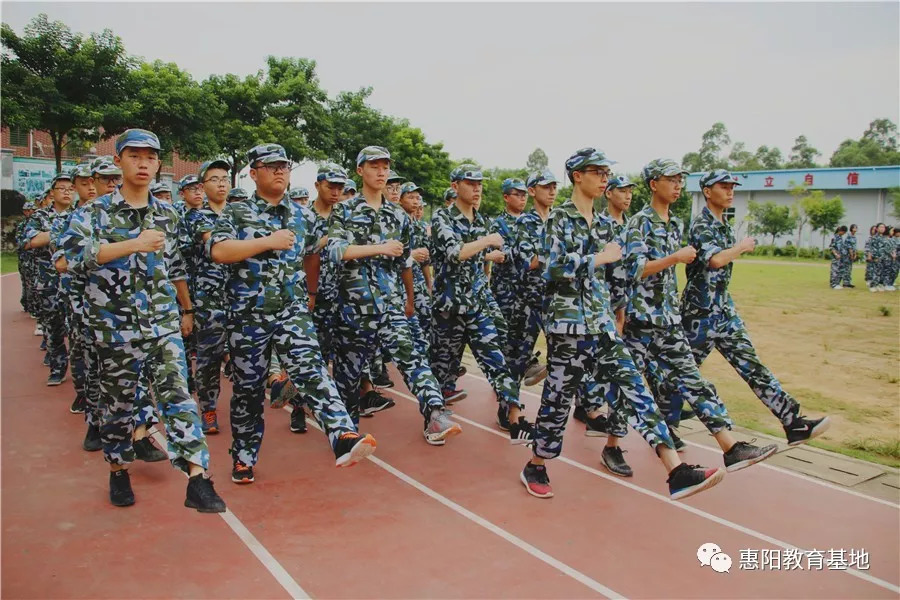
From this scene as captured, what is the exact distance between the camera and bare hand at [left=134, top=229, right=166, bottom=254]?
142 inches

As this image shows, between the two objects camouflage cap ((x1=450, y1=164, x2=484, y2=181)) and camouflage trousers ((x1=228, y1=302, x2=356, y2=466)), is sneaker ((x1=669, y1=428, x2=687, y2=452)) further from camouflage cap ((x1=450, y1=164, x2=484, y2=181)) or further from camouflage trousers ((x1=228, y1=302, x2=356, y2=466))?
camouflage trousers ((x1=228, y1=302, x2=356, y2=466))

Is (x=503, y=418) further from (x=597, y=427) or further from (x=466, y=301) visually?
(x=466, y=301)

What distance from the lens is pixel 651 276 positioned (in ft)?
15.5

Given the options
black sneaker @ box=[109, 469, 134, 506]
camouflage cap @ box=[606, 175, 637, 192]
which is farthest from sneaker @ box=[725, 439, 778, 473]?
black sneaker @ box=[109, 469, 134, 506]

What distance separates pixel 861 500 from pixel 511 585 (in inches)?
107

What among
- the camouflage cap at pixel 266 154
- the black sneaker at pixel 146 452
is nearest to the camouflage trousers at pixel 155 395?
the black sneaker at pixel 146 452

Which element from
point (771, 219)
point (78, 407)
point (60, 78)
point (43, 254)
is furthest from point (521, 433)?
point (771, 219)

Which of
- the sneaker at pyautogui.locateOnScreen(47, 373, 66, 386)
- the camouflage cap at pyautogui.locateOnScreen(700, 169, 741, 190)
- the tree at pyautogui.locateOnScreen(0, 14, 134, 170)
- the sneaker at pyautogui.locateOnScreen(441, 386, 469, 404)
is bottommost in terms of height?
the sneaker at pyautogui.locateOnScreen(441, 386, 469, 404)

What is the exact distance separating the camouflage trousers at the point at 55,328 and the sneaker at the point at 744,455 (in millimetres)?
6261

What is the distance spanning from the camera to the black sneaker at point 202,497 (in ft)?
11.4

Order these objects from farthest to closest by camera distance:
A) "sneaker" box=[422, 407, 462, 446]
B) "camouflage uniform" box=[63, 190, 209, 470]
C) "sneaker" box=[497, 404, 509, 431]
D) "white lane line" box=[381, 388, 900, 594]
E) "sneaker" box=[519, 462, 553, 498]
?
"sneaker" box=[497, 404, 509, 431] → "sneaker" box=[422, 407, 462, 446] → "sneaker" box=[519, 462, 553, 498] → "camouflage uniform" box=[63, 190, 209, 470] → "white lane line" box=[381, 388, 900, 594]

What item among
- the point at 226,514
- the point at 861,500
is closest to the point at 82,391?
the point at 226,514

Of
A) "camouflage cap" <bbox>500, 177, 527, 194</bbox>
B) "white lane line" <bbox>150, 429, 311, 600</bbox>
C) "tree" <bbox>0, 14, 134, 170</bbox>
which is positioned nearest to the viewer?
"white lane line" <bbox>150, 429, 311, 600</bbox>

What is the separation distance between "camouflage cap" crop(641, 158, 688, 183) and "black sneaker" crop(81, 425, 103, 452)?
15.0 feet
